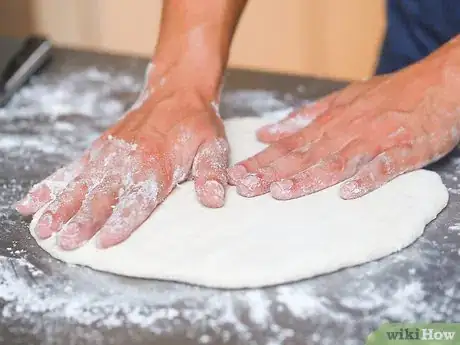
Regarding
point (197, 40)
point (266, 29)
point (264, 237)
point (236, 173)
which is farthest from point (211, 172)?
point (266, 29)

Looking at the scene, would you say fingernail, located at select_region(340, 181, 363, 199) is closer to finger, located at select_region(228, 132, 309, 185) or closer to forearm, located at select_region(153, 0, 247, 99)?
finger, located at select_region(228, 132, 309, 185)

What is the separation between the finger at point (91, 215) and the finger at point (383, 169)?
302 mm

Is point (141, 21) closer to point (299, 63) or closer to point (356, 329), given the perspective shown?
point (299, 63)

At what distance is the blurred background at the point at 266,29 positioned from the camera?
2064 mm

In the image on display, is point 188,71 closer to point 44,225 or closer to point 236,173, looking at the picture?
point 236,173

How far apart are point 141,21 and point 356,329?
5.72 ft

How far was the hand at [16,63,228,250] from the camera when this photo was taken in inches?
33.5

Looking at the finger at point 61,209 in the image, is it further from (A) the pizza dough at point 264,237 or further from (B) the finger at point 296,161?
(B) the finger at point 296,161

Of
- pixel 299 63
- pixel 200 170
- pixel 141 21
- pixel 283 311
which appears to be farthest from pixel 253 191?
pixel 141 21

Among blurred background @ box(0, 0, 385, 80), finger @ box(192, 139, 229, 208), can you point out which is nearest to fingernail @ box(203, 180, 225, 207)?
finger @ box(192, 139, 229, 208)

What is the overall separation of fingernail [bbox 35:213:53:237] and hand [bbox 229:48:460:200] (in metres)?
0.25

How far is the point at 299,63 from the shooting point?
86.1 inches

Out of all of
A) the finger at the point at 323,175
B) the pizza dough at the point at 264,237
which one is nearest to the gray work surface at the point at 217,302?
the pizza dough at the point at 264,237

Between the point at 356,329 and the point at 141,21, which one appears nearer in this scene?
the point at 356,329
